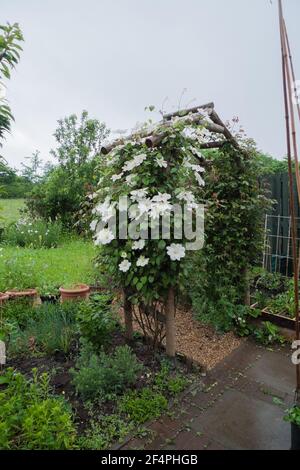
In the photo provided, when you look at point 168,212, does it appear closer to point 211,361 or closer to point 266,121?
point 211,361

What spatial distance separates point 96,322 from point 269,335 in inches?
68.2

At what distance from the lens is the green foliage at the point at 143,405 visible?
1865mm

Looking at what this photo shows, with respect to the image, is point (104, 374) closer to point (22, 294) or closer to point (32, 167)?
point (22, 294)

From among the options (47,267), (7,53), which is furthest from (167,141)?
(47,267)

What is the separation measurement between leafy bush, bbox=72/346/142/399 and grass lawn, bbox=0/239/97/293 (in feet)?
5.66

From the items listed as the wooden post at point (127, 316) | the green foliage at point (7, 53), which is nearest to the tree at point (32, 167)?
the wooden post at point (127, 316)

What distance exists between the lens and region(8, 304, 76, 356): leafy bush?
2.43m

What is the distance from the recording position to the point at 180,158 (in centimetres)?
226

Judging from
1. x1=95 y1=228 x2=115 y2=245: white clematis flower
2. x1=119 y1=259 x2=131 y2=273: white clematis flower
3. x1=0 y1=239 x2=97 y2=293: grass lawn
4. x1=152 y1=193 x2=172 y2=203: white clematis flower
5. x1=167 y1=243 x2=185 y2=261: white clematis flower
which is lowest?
x1=0 y1=239 x2=97 y2=293: grass lawn

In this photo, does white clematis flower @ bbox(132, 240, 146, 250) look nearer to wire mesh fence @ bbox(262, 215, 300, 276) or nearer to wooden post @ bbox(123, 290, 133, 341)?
wooden post @ bbox(123, 290, 133, 341)

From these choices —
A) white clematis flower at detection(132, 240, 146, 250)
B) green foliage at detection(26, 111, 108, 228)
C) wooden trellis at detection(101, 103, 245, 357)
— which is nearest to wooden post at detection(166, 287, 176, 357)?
wooden trellis at detection(101, 103, 245, 357)

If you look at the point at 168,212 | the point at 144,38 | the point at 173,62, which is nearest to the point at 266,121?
the point at 173,62

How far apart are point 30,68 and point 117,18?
3.78 ft

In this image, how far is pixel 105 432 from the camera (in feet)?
5.72
